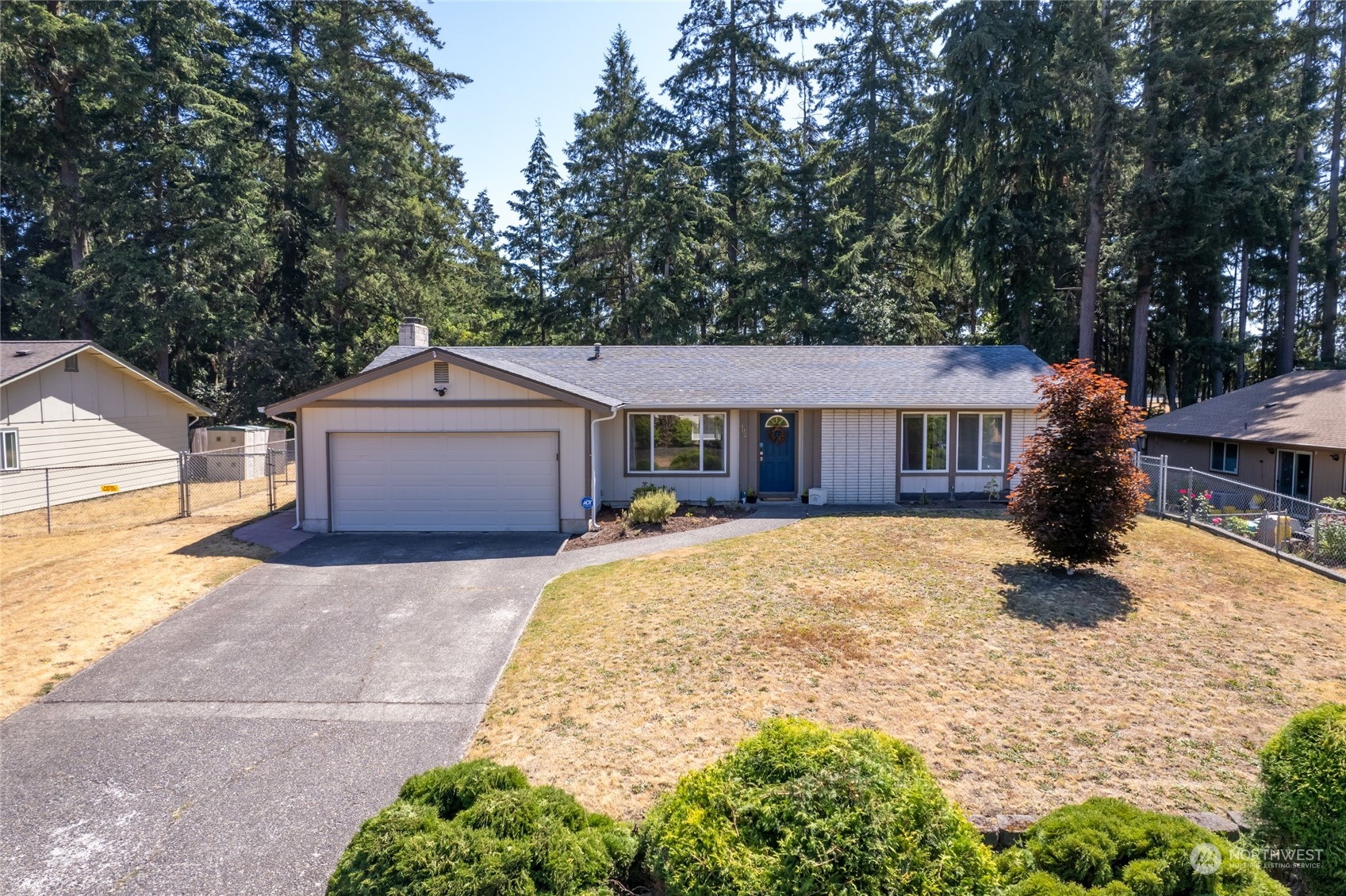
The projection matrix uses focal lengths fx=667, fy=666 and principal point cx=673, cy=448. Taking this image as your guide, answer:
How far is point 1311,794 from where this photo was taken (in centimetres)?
378

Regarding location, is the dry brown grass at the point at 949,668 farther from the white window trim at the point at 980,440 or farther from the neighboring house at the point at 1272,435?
the neighboring house at the point at 1272,435

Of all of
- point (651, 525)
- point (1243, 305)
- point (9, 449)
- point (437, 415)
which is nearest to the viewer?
point (437, 415)

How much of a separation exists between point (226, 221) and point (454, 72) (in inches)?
451

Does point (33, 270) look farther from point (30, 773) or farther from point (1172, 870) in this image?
point (1172, 870)

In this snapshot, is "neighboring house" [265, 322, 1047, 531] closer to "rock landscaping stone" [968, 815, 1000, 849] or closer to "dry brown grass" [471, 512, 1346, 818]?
"dry brown grass" [471, 512, 1346, 818]

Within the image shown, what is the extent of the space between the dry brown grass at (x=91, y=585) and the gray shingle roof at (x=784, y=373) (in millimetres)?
5361

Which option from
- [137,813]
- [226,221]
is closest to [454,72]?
[226,221]

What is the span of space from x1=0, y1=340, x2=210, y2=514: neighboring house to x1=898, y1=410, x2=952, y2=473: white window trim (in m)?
19.0

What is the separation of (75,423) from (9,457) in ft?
6.33

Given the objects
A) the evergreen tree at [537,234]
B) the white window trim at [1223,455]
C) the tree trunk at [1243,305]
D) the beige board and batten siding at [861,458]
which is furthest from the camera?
the evergreen tree at [537,234]

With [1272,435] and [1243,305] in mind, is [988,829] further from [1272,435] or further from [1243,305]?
[1243,305]

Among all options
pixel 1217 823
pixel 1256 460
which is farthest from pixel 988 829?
pixel 1256 460

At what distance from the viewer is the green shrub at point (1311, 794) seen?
3662 millimetres

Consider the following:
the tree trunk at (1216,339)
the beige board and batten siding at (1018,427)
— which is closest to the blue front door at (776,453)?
the beige board and batten siding at (1018,427)
